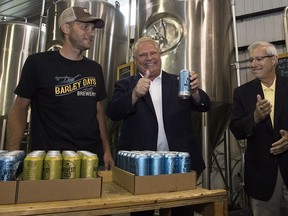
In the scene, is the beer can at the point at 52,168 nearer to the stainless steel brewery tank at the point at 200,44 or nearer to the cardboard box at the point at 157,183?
the cardboard box at the point at 157,183

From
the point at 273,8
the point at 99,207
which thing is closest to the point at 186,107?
the point at 99,207

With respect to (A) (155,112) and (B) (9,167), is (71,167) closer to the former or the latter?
(B) (9,167)

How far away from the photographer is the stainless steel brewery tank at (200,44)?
2.70 meters

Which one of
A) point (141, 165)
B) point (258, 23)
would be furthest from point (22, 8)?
point (141, 165)

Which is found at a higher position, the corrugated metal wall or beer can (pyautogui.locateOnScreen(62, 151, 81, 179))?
the corrugated metal wall

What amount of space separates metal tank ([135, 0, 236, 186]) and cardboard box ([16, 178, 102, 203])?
1901mm

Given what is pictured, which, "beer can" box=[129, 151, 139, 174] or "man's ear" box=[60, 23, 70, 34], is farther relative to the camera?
"man's ear" box=[60, 23, 70, 34]

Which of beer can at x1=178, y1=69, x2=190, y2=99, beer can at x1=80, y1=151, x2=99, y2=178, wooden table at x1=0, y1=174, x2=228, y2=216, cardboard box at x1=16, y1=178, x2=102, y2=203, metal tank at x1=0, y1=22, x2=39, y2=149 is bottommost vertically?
wooden table at x1=0, y1=174, x2=228, y2=216

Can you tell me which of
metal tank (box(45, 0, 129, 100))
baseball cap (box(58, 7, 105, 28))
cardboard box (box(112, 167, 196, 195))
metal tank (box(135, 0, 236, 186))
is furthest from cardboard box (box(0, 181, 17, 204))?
metal tank (box(45, 0, 129, 100))

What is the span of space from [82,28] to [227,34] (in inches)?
72.9

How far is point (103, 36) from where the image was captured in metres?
3.58

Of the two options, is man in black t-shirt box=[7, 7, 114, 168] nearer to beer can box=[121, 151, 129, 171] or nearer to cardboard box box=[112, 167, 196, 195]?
beer can box=[121, 151, 129, 171]

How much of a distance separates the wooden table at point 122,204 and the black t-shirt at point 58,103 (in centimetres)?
64

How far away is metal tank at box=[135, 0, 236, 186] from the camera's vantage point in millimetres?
2701
